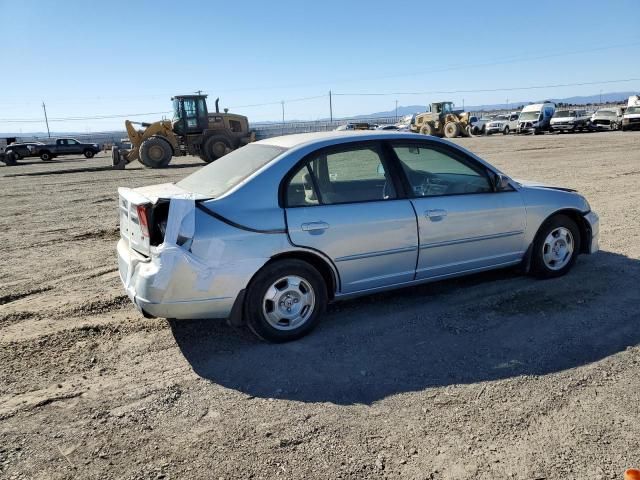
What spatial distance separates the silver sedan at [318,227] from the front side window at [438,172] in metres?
0.01

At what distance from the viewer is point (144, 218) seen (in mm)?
3752

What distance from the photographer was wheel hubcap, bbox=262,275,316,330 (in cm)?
393

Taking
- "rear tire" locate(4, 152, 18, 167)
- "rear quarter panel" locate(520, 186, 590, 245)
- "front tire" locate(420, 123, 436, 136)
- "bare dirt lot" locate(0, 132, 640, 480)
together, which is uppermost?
"rear quarter panel" locate(520, 186, 590, 245)

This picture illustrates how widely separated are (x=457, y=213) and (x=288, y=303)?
1681 mm

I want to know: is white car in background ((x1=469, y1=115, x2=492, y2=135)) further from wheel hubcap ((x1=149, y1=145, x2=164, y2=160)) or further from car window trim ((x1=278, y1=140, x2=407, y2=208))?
car window trim ((x1=278, y1=140, x2=407, y2=208))

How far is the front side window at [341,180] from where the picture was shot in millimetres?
4047

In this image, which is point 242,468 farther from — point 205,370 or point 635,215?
point 635,215

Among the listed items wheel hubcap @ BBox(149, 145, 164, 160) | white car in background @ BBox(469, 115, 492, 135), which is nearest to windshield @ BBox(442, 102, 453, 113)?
white car in background @ BBox(469, 115, 492, 135)

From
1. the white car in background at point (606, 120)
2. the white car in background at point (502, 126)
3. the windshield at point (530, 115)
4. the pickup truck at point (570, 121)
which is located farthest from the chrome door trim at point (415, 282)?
the white car in background at point (502, 126)

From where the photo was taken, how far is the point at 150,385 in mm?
3482

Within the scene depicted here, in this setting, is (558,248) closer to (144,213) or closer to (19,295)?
(144,213)

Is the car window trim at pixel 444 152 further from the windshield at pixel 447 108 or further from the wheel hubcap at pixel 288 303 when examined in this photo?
the windshield at pixel 447 108

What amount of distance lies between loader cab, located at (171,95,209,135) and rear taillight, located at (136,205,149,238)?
21.6 m

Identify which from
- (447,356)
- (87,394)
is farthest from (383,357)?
(87,394)
